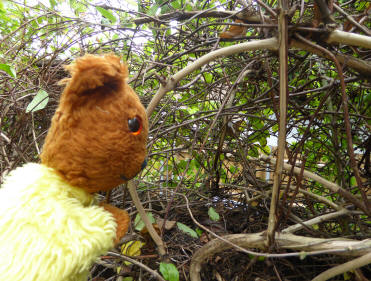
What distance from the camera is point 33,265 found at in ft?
1.09

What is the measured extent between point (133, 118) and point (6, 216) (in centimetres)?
24

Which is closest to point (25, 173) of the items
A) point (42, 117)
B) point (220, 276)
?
point (220, 276)

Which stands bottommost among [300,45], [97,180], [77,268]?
[77,268]

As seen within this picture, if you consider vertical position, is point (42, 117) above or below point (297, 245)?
above

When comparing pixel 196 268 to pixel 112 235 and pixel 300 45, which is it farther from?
pixel 300 45

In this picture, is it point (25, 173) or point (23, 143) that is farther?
point (23, 143)

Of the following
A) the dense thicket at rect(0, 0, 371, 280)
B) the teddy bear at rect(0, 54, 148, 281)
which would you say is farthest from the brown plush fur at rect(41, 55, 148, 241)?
the dense thicket at rect(0, 0, 371, 280)

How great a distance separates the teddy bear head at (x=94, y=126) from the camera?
367 mm

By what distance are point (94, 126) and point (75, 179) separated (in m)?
0.09

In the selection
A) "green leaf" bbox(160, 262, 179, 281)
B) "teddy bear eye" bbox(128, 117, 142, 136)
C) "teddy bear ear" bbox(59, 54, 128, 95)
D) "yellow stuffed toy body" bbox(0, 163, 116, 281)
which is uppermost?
"teddy bear ear" bbox(59, 54, 128, 95)

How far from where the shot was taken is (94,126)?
1.23ft

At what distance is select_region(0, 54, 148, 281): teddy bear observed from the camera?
34 centimetres

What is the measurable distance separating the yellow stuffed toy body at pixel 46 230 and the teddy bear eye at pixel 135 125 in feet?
0.46

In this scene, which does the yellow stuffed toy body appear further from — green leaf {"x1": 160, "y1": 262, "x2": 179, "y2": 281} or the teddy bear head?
green leaf {"x1": 160, "y1": 262, "x2": 179, "y2": 281}
